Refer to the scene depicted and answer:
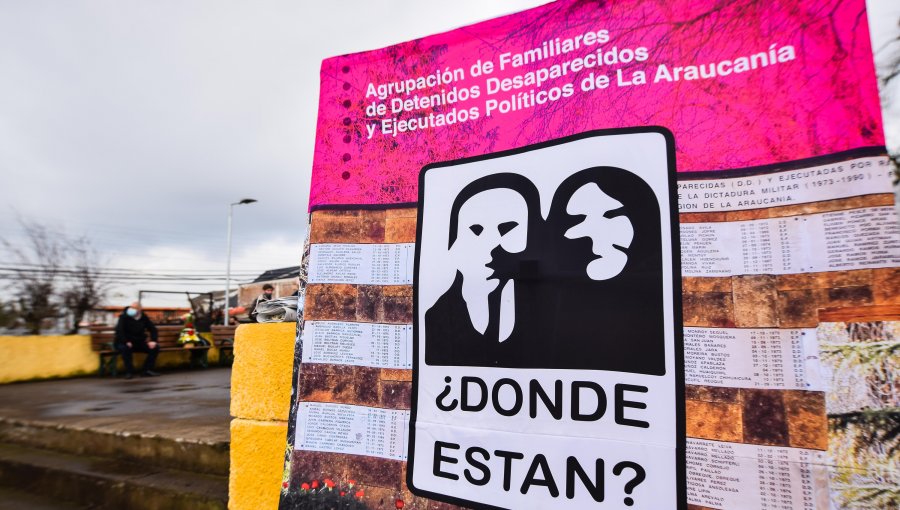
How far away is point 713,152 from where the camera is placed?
1.30 m

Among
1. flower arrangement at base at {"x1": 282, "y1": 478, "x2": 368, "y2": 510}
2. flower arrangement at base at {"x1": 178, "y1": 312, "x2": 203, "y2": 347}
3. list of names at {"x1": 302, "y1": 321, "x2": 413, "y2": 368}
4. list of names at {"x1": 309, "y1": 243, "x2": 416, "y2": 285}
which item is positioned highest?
list of names at {"x1": 309, "y1": 243, "x2": 416, "y2": 285}

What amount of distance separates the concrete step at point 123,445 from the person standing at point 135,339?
401 cm

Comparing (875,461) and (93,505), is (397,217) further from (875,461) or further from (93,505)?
(93,505)

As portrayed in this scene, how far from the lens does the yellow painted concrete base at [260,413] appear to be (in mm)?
2002

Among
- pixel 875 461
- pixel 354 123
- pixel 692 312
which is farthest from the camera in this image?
pixel 354 123

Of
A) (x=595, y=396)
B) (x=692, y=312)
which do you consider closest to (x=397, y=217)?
(x=595, y=396)

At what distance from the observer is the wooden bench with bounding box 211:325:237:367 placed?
1019cm

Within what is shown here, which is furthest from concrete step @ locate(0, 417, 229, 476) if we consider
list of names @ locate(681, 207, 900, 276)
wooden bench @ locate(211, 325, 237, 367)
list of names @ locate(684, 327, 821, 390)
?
wooden bench @ locate(211, 325, 237, 367)

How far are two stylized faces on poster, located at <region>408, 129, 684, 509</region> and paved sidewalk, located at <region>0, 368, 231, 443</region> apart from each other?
2.15m

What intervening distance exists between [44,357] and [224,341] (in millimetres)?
3085

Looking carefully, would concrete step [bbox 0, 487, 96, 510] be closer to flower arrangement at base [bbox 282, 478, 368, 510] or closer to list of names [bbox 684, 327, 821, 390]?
flower arrangement at base [bbox 282, 478, 368, 510]

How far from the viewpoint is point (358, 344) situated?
66.1 inches

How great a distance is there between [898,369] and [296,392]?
5.84 feet

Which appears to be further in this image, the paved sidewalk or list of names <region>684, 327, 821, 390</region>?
the paved sidewalk
